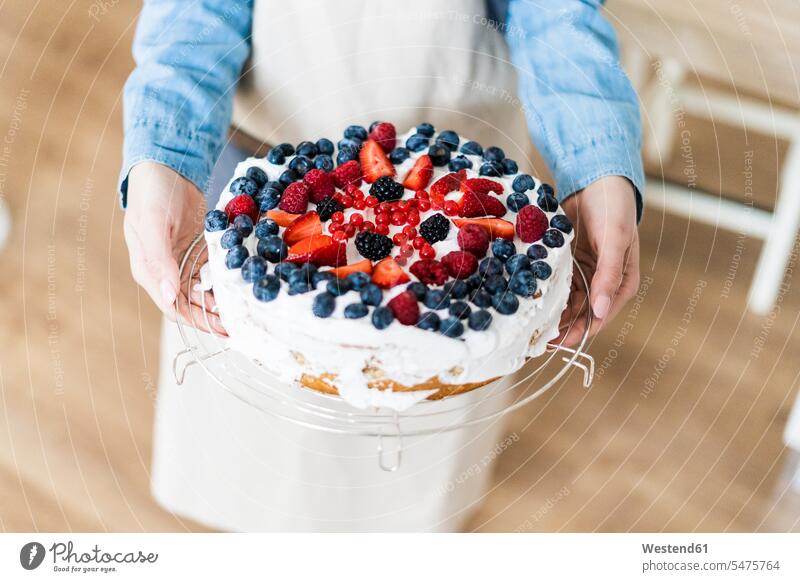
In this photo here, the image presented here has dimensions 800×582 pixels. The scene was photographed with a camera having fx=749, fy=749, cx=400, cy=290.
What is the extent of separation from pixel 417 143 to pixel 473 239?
158mm

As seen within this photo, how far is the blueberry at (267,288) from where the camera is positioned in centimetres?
65

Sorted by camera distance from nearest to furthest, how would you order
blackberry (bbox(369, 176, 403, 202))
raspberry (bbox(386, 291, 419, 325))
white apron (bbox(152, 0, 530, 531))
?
raspberry (bbox(386, 291, 419, 325)), blackberry (bbox(369, 176, 403, 202)), white apron (bbox(152, 0, 530, 531))

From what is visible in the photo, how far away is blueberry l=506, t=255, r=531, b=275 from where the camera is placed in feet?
2.21

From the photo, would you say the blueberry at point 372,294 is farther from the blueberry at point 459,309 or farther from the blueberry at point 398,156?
the blueberry at point 398,156

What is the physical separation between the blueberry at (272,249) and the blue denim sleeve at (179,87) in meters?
0.15

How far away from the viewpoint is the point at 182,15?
0.78 m

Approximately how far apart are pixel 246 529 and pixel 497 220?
2.00 ft

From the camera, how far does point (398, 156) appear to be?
772 mm

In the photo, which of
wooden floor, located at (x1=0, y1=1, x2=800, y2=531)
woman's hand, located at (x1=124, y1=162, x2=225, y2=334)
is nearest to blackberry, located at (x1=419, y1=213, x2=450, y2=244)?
woman's hand, located at (x1=124, y1=162, x2=225, y2=334)

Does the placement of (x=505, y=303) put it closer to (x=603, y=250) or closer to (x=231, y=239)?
(x=603, y=250)

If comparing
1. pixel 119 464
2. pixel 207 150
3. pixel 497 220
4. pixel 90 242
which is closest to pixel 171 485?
pixel 119 464

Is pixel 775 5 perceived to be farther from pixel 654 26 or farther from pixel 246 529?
pixel 246 529

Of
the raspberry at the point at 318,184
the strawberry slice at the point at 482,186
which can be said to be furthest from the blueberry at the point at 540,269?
the raspberry at the point at 318,184

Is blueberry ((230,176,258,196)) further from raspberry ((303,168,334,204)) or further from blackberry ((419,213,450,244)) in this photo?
blackberry ((419,213,450,244))
